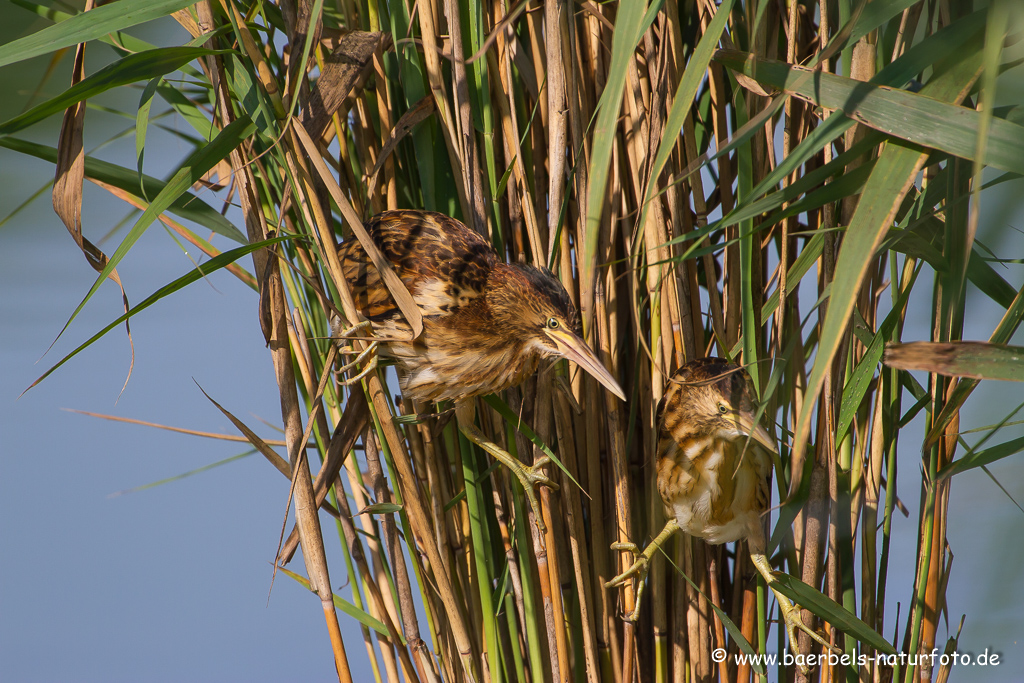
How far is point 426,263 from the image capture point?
2.68 feet

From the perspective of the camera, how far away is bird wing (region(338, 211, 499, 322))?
2.67 ft

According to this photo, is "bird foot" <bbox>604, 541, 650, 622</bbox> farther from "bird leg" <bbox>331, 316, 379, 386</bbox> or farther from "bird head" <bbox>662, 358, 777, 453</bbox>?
"bird leg" <bbox>331, 316, 379, 386</bbox>

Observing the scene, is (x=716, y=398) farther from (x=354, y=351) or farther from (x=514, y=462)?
(x=354, y=351)

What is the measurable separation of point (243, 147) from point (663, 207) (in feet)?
1.58

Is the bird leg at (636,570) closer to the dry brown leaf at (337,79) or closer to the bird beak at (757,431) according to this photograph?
the bird beak at (757,431)

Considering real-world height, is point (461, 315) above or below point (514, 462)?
above

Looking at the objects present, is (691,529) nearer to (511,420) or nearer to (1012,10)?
(511,420)

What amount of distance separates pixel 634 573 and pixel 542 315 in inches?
13.2

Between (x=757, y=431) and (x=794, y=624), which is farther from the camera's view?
(x=794, y=624)

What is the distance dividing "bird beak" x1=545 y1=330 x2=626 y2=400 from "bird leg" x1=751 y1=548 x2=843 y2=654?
285 millimetres

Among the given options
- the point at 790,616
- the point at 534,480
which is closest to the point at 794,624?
the point at 790,616

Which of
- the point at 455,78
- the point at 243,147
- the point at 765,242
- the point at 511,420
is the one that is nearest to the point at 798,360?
the point at 765,242

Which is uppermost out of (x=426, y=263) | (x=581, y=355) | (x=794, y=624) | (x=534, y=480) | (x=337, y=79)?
(x=337, y=79)

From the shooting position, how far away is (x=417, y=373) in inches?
31.4
